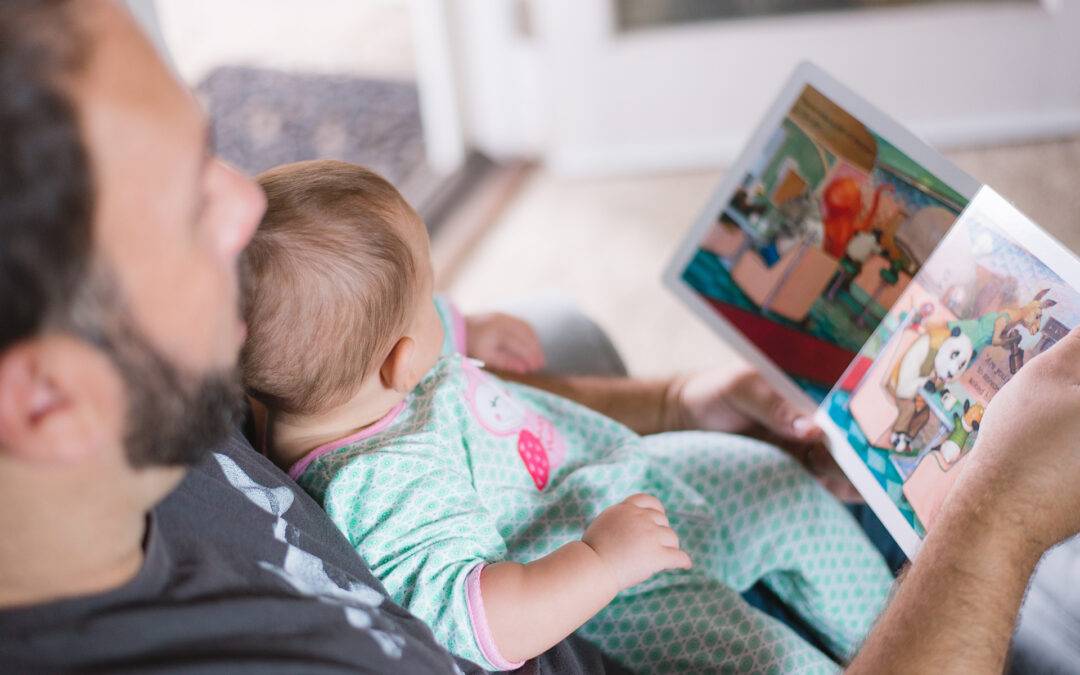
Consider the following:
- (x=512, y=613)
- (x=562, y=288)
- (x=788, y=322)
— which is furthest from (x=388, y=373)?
(x=562, y=288)

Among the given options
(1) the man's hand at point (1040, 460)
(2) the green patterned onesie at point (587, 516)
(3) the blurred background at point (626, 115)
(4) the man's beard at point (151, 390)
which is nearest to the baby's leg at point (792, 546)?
(2) the green patterned onesie at point (587, 516)

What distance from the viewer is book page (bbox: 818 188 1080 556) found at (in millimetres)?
866

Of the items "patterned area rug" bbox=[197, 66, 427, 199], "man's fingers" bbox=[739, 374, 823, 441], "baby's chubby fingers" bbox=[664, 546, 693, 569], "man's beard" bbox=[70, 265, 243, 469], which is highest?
"man's beard" bbox=[70, 265, 243, 469]

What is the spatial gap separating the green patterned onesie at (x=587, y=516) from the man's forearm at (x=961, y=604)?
207mm

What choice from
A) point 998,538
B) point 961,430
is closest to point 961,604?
point 998,538

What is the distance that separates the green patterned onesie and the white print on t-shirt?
3.5 inches

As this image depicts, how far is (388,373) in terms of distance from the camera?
3.07ft

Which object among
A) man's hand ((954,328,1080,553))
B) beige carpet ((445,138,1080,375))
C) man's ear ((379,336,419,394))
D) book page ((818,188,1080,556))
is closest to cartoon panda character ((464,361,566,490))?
man's ear ((379,336,419,394))

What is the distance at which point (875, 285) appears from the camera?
1074 mm

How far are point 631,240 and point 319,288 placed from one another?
1658mm

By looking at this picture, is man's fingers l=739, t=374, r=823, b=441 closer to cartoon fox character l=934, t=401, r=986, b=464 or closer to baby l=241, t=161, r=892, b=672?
baby l=241, t=161, r=892, b=672

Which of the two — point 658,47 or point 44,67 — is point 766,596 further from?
point 658,47

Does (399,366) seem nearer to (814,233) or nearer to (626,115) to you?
(814,233)

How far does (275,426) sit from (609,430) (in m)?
0.41
